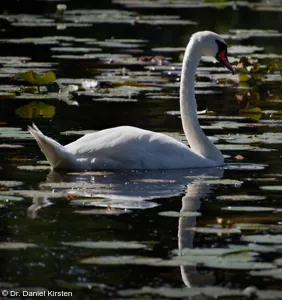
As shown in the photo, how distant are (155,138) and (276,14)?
18.0m

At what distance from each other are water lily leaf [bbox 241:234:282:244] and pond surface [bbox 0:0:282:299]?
1 cm

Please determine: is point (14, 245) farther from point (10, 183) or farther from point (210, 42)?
point (210, 42)

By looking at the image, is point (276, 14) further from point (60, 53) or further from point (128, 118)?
point (128, 118)

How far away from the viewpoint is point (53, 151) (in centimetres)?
888

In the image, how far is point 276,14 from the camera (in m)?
26.4

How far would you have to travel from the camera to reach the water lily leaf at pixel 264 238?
6.61 metres

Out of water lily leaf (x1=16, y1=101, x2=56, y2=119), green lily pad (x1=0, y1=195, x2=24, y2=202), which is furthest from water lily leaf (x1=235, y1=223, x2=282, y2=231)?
water lily leaf (x1=16, y1=101, x2=56, y2=119)

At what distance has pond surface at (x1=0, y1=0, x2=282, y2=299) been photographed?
594cm

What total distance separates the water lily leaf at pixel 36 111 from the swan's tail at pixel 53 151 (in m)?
3.00

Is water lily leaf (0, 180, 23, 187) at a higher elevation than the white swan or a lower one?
lower

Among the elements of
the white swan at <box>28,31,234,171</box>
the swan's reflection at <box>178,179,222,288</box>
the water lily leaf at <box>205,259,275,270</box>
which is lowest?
the swan's reflection at <box>178,179,222,288</box>

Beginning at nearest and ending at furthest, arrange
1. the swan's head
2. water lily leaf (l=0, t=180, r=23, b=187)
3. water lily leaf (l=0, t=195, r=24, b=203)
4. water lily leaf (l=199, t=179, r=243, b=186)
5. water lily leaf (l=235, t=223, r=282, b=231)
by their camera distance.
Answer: water lily leaf (l=235, t=223, r=282, b=231) < water lily leaf (l=0, t=195, r=24, b=203) < water lily leaf (l=0, t=180, r=23, b=187) < water lily leaf (l=199, t=179, r=243, b=186) < the swan's head

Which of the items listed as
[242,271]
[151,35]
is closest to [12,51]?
[151,35]

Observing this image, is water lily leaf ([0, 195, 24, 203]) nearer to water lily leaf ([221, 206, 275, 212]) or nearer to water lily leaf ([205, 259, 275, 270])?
water lily leaf ([221, 206, 275, 212])
